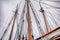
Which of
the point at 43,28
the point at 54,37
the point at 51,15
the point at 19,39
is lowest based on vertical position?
the point at 19,39

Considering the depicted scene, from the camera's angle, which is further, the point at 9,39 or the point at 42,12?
the point at 42,12

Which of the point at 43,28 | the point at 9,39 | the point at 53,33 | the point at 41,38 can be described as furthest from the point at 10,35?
the point at 53,33

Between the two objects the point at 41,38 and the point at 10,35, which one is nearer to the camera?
the point at 41,38

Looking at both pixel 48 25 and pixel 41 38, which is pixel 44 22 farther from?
pixel 41 38

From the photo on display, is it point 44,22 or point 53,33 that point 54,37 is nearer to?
point 53,33

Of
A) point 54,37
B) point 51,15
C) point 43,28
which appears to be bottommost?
point 43,28

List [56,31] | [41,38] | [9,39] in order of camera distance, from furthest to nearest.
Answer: [9,39]
[41,38]
[56,31]

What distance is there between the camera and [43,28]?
15.4ft

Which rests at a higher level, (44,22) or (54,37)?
(54,37)

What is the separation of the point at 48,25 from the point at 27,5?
1.30 meters

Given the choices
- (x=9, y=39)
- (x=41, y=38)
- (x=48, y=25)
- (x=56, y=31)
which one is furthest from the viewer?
(x=48, y=25)

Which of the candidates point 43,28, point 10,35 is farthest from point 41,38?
point 10,35

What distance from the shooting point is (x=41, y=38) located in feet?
7.55

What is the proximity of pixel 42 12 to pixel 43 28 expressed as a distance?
782mm
